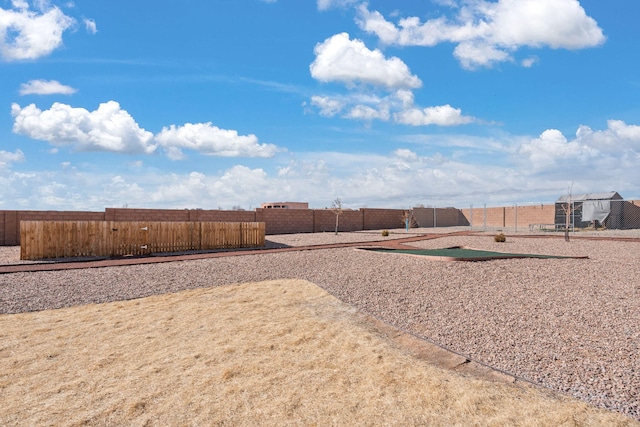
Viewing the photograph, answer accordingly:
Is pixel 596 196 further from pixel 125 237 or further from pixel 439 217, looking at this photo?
pixel 125 237

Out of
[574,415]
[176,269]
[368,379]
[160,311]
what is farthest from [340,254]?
[574,415]

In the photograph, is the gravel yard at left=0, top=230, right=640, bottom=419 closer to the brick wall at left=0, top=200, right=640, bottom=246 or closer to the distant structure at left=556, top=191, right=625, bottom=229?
the brick wall at left=0, top=200, right=640, bottom=246

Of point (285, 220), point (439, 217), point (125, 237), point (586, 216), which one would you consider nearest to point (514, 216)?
point (586, 216)

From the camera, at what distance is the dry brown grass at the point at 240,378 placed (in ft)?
13.3

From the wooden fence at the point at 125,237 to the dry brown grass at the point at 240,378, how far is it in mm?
8455

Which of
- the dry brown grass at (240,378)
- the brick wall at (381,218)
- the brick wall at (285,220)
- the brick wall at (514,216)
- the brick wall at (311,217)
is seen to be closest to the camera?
the dry brown grass at (240,378)

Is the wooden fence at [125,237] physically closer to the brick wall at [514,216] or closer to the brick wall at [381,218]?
the brick wall at [381,218]

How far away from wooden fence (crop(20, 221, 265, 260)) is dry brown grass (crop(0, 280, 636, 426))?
27.7 feet

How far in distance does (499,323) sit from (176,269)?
871cm

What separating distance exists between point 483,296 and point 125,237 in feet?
43.7

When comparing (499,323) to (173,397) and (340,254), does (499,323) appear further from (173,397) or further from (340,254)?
(340,254)

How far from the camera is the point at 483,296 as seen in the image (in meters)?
8.14

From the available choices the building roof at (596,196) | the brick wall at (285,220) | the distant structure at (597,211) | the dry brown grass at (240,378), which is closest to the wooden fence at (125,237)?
the dry brown grass at (240,378)

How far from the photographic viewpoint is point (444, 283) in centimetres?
912
